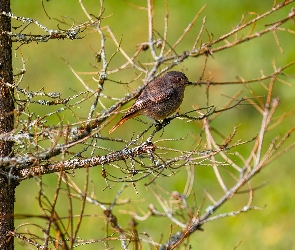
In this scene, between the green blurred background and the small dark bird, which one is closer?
the small dark bird

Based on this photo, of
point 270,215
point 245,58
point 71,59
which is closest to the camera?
point 270,215

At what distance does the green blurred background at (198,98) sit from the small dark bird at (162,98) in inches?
21.3

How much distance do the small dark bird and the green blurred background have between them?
540mm

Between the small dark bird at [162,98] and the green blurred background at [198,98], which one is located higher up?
the green blurred background at [198,98]

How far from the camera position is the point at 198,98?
1203 centimetres

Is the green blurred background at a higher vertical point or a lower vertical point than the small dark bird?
higher

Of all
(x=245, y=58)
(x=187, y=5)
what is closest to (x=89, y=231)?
(x=245, y=58)

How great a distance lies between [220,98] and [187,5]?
12.2 feet

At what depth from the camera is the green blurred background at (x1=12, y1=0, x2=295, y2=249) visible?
31.0ft

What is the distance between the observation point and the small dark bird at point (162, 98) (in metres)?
6.89

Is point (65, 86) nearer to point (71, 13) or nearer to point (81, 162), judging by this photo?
point (71, 13)

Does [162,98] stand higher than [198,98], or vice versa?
[198,98]

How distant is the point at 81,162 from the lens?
446cm

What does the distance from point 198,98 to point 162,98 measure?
5.10 meters
